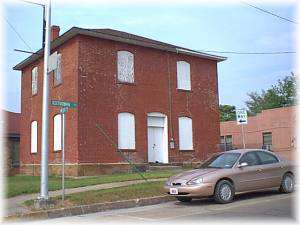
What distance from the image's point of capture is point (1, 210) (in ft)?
40.6

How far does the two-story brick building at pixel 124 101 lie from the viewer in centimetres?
2372

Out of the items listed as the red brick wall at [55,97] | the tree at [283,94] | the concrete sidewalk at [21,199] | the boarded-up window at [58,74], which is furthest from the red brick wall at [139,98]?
the tree at [283,94]

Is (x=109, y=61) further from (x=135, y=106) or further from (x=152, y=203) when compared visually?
(x=152, y=203)

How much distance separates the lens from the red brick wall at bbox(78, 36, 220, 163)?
23.7 metres

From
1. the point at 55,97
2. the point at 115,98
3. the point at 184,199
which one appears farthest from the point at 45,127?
the point at 55,97

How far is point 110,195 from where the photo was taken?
13734 millimetres

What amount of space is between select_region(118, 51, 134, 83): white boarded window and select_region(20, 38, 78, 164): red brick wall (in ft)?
8.62

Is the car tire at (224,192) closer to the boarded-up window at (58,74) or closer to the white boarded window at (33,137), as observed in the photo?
the boarded-up window at (58,74)

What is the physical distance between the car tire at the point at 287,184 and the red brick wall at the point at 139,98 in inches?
447

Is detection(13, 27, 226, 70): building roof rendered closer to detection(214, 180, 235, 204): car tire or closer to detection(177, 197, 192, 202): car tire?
detection(177, 197, 192, 202): car tire

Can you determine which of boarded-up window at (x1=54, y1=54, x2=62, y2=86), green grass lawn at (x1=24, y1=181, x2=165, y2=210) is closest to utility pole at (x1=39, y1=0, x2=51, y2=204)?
green grass lawn at (x1=24, y1=181, x2=165, y2=210)

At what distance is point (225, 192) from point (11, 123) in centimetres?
2746

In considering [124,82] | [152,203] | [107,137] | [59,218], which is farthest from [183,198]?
[124,82]

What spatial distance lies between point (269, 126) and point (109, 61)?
2146 cm
